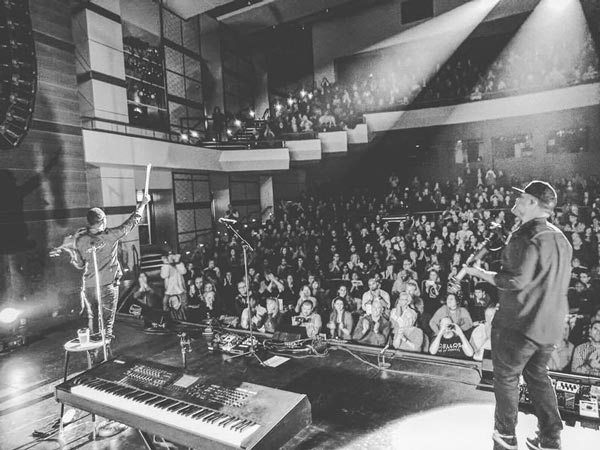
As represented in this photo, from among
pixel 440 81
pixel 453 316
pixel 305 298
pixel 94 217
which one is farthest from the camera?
pixel 440 81

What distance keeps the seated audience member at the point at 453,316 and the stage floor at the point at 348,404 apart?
0.77 m

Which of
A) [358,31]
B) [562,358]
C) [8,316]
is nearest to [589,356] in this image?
[562,358]

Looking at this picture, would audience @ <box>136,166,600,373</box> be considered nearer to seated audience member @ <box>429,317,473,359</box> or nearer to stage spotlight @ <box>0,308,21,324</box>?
seated audience member @ <box>429,317,473,359</box>

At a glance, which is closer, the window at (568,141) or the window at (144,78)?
the window at (144,78)

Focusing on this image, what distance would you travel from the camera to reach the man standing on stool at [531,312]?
1.93m

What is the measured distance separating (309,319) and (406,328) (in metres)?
1.11

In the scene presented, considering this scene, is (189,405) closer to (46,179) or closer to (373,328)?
(373,328)

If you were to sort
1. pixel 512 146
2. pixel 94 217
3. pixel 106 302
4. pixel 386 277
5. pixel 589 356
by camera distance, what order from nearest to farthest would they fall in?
pixel 94 217
pixel 589 356
pixel 106 302
pixel 386 277
pixel 512 146

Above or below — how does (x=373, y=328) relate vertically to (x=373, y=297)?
below

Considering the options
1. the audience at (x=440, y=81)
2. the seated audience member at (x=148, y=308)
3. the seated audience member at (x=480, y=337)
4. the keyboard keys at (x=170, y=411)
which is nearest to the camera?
the keyboard keys at (x=170, y=411)

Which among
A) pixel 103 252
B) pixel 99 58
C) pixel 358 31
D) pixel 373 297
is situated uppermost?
pixel 358 31

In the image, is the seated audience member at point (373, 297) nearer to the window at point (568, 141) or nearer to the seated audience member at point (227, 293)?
the seated audience member at point (227, 293)

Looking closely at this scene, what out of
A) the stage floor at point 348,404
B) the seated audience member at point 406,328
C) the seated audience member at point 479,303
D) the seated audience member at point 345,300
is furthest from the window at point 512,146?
the stage floor at point 348,404

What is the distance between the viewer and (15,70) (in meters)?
3.92
